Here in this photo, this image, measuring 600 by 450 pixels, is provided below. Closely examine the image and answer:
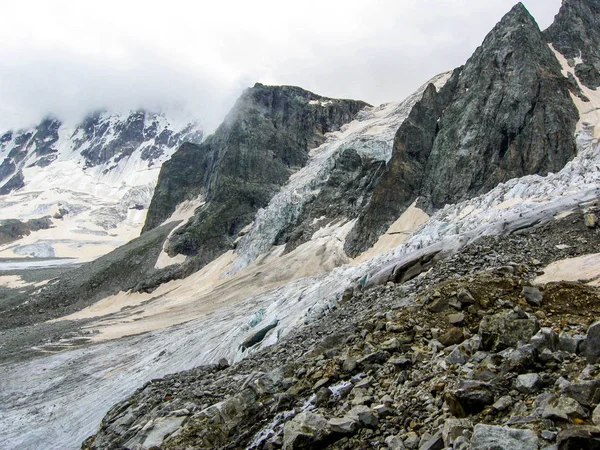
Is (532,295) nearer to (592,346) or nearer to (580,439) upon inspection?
(592,346)

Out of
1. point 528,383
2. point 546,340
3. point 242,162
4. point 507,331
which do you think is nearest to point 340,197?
point 242,162

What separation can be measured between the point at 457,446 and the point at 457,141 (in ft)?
204

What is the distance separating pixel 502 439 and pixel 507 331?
372cm

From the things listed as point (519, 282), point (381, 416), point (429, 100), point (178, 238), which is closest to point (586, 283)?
point (519, 282)

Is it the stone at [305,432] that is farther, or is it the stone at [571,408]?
the stone at [305,432]

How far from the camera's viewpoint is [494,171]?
57750 millimetres

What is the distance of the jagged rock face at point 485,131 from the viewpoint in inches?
2248

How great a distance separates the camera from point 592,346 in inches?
295

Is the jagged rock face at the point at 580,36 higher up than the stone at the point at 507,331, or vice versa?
the jagged rock face at the point at 580,36

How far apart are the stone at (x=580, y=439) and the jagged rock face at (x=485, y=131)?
179 ft

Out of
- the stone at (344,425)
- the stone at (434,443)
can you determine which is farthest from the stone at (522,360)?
the stone at (344,425)

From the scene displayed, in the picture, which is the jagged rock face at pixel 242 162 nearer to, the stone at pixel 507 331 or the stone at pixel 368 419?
the stone at pixel 507 331

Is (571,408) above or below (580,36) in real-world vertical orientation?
below

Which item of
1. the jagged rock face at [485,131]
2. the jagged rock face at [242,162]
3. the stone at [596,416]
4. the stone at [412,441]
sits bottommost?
the stone at [412,441]
